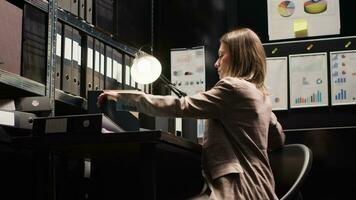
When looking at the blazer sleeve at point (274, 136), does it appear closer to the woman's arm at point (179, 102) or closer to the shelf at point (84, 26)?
the woman's arm at point (179, 102)

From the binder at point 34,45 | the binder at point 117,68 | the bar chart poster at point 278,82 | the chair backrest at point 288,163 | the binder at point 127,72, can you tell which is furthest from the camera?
the bar chart poster at point 278,82

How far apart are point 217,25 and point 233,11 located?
14 cm

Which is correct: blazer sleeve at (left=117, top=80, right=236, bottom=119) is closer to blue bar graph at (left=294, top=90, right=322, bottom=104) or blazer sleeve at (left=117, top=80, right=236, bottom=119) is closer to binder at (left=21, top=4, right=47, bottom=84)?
binder at (left=21, top=4, right=47, bottom=84)

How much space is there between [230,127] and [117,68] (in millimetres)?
1497

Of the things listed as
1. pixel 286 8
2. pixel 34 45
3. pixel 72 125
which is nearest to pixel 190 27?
pixel 286 8

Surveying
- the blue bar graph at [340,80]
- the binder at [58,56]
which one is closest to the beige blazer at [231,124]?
the binder at [58,56]

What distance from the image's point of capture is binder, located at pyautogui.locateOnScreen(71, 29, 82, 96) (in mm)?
2965

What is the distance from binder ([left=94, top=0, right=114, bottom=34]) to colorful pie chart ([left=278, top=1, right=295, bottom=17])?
1078 millimetres

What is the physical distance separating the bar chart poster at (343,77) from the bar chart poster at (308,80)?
1.6 inches

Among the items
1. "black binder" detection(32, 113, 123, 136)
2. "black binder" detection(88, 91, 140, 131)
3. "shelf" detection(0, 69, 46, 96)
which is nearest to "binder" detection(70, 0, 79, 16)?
"shelf" detection(0, 69, 46, 96)

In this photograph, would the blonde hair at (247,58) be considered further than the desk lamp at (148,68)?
No

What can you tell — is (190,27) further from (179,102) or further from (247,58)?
(179,102)

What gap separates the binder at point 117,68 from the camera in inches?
134

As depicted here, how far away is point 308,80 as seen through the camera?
11.8ft
